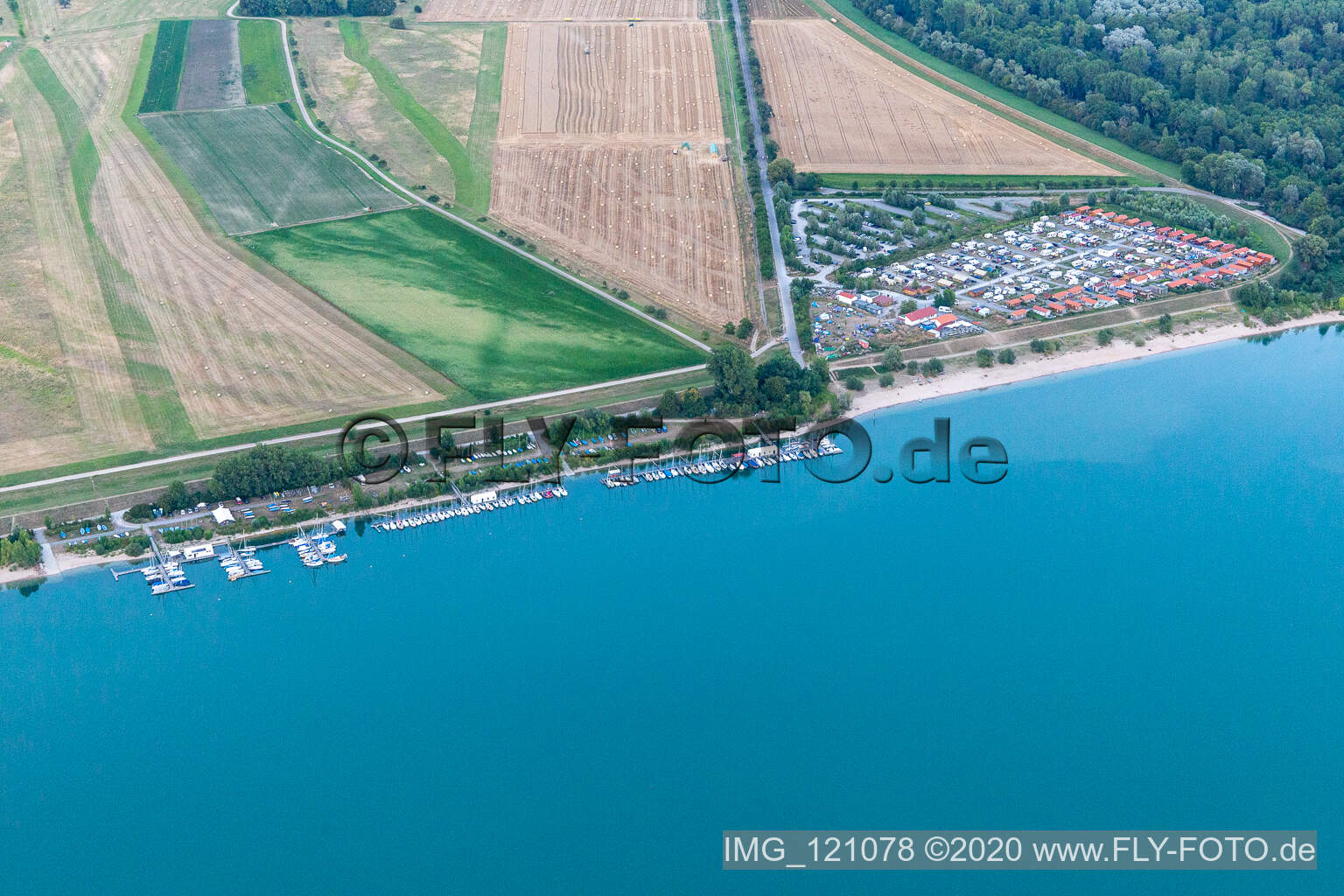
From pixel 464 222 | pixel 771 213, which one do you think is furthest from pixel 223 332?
pixel 771 213

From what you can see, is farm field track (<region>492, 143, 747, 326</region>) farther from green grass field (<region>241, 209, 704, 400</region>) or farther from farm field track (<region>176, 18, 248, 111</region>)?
farm field track (<region>176, 18, 248, 111</region>)

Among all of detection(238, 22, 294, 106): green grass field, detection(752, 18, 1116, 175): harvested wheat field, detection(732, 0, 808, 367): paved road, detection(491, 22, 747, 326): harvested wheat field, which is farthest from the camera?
detection(238, 22, 294, 106): green grass field

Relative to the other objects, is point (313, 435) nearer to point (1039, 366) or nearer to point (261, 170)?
point (261, 170)

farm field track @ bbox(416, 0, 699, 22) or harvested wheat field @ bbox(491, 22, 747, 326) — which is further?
farm field track @ bbox(416, 0, 699, 22)

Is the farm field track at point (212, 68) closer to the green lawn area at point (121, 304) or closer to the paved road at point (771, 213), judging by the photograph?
the green lawn area at point (121, 304)

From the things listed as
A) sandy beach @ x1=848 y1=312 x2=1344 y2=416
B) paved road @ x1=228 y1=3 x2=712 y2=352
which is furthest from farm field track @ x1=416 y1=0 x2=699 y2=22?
sandy beach @ x1=848 y1=312 x2=1344 y2=416

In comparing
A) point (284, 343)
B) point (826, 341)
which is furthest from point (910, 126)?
point (284, 343)

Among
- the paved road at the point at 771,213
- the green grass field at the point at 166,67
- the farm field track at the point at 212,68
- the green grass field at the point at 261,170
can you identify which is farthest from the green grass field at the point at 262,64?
the paved road at the point at 771,213

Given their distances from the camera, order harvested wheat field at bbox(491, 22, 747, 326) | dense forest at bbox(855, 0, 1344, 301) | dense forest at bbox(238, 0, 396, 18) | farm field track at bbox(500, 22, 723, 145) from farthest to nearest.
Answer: dense forest at bbox(238, 0, 396, 18) → farm field track at bbox(500, 22, 723, 145) → dense forest at bbox(855, 0, 1344, 301) → harvested wheat field at bbox(491, 22, 747, 326)
